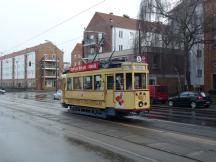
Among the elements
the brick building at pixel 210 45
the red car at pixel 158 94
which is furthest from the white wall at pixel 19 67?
the red car at pixel 158 94

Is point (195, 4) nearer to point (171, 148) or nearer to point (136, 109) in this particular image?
point (136, 109)

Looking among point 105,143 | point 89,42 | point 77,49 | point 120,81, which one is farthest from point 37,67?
point 105,143

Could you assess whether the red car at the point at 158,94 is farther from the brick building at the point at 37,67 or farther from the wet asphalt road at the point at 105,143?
the brick building at the point at 37,67

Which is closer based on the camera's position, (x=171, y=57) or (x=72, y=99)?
(x=72, y=99)

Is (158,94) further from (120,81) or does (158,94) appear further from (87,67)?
(120,81)

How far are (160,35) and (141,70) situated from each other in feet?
77.8

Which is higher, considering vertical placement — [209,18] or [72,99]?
[209,18]

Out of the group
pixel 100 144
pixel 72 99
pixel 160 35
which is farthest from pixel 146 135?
pixel 160 35

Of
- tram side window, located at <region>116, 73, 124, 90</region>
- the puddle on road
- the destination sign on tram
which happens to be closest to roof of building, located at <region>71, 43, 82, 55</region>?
the destination sign on tram

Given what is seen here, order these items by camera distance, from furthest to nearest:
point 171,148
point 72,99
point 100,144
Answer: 1. point 72,99
2. point 100,144
3. point 171,148

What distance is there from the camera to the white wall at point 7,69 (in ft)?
471

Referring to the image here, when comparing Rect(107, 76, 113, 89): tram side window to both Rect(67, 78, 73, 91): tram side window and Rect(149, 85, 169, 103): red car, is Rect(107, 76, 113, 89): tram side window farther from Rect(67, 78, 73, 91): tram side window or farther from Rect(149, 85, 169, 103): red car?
Rect(149, 85, 169, 103): red car

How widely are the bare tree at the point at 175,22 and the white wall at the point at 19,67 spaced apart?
9054cm

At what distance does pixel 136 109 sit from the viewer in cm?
1992
